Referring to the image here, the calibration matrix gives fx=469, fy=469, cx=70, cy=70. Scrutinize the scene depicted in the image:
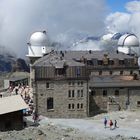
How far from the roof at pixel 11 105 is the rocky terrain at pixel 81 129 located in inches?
105

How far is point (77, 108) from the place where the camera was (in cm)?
6738

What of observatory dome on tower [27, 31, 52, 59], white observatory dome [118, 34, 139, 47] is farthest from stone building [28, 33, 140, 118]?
white observatory dome [118, 34, 139, 47]

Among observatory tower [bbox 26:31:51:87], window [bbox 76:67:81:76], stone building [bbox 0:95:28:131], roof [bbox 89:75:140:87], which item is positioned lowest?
stone building [bbox 0:95:28:131]

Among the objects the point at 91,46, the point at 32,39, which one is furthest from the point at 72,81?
the point at 91,46

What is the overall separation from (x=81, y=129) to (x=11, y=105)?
8.89m

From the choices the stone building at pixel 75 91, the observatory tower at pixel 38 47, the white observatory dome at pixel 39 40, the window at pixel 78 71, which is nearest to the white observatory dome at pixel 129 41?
the observatory tower at pixel 38 47

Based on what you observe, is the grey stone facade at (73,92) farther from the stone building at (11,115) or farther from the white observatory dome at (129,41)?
the white observatory dome at (129,41)

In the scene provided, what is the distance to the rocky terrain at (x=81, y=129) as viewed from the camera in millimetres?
47450

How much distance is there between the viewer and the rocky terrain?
4745 cm

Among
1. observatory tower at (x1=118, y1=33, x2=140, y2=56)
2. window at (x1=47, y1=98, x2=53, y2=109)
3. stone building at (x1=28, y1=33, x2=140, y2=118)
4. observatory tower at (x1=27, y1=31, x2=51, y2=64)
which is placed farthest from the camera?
observatory tower at (x1=118, y1=33, x2=140, y2=56)

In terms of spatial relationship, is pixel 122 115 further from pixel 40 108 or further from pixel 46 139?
pixel 46 139

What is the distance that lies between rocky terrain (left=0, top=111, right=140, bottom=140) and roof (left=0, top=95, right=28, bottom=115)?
8.75 feet

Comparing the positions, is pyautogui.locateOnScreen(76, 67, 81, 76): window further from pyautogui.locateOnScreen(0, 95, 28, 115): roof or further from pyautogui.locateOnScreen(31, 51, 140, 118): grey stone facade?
pyautogui.locateOnScreen(0, 95, 28, 115): roof

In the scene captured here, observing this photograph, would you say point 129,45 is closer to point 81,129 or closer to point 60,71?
point 60,71
